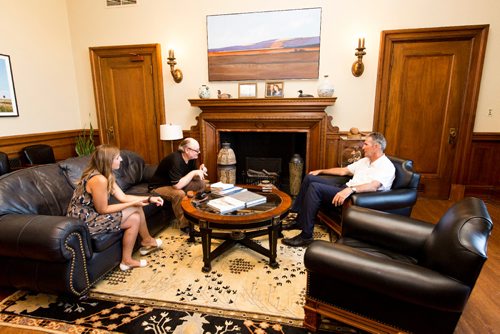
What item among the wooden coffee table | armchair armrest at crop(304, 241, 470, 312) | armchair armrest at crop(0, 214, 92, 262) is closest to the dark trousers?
the wooden coffee table

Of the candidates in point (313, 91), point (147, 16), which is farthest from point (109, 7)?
point (313, 91)

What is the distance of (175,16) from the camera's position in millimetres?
4023

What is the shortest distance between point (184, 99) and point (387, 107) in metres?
2.93

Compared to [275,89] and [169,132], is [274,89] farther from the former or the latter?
[169,132]

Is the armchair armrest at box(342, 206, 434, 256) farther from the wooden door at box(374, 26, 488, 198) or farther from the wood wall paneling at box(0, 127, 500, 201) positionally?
the wooden door at box(374, 26, 488, 198)

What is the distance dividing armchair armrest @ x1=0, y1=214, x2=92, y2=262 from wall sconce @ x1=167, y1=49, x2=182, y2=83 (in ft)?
9.40

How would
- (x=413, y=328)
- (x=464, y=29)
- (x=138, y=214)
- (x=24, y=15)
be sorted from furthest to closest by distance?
1. (x=24, y=15)
2. (x=464, y=29)
3. (x=138, y=214)
4. (x=413, y=328)

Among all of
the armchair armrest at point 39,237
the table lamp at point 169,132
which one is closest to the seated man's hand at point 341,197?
the armchair armrest at point 39,237

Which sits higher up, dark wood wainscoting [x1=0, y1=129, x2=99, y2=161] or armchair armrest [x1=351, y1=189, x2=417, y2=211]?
dark wood wainscoting [x1=0, y1=129, x2=99, y2=161]

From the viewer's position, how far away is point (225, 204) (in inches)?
91.0

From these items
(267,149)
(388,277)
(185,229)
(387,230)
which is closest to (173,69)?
(267,149)

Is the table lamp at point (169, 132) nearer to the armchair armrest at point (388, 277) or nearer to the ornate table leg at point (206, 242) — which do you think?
the ornate table leg at point (206, 242)

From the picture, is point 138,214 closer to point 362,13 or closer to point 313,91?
point 313,91

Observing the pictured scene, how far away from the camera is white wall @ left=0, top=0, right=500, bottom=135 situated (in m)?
3.49
